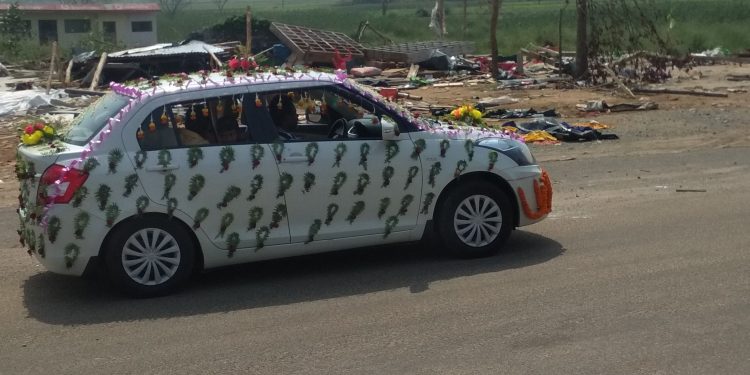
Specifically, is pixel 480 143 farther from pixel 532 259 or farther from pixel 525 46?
pixel 525 46

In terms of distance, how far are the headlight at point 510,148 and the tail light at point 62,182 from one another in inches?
124

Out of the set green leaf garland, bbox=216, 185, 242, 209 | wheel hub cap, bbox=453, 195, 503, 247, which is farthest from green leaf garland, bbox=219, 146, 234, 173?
wheel hub cap, bbox=453, 195, 503, 247

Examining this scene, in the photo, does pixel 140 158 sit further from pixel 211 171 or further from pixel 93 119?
pixel 93 119

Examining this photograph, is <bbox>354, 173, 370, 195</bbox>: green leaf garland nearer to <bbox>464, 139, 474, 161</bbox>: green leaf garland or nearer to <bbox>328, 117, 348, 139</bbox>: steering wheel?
<bbox>328, 117, 348, 139</bbox>: steering wheel

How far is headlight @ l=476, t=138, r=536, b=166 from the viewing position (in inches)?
331

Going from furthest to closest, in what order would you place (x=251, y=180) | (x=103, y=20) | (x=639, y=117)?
(x=103, y=20) < (x=639, y=117) < (x=251, y=180)

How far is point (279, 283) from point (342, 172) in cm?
99

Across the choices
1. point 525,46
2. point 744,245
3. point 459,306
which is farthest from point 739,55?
point 459,306

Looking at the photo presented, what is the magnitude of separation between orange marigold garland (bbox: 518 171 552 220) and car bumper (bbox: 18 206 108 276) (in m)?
3.38

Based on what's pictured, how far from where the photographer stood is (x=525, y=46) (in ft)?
135

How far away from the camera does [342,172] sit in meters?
7.89

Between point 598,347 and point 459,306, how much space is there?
1200 mm

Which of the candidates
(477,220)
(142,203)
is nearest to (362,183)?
(477,220)

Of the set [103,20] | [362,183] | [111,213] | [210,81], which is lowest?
[111,213]
